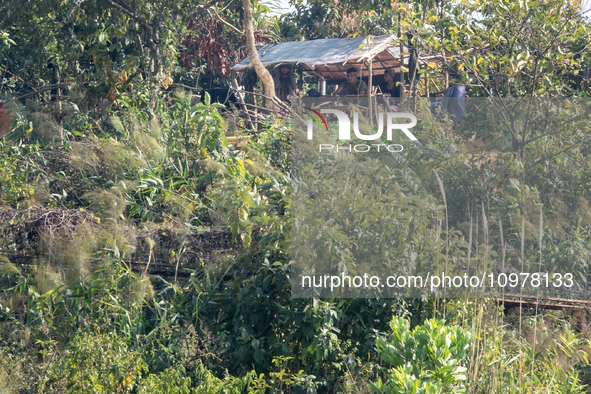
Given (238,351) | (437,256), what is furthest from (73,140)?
(437,256)

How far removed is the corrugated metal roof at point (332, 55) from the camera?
9.03 meters

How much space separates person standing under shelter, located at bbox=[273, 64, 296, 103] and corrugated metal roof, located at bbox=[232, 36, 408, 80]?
49 cm

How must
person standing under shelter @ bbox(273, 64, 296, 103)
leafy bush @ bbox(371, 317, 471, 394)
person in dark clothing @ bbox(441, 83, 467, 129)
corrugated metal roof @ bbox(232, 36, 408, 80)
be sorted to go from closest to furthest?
leafy bush @ bbox(371, 317, 471, 394) → person in dark clothing @ bbox(441, 83, 467, 129) → corrugated metal roof @ bbox(232, 36, 408, 80) → person standing under shelter @ bbox(273, 64, 296, 103)

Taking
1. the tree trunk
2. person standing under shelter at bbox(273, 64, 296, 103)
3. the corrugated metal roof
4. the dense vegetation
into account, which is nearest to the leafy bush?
the dense vegetation

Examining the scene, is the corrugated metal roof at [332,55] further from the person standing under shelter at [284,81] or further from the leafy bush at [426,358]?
the leafy bush at [426,358]

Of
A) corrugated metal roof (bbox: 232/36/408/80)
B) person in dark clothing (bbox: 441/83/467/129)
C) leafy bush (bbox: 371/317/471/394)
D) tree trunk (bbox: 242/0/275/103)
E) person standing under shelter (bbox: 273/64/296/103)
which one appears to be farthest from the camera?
person standing under shelter (bbox: 273/64/296/103)

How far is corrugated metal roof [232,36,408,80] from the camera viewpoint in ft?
29.6

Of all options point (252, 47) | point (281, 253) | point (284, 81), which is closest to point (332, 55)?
point (252, 47)

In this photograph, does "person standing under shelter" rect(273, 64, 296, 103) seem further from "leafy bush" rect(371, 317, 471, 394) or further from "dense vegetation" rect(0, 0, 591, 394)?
"leafy bush" rect(371, 317, 471, 394)

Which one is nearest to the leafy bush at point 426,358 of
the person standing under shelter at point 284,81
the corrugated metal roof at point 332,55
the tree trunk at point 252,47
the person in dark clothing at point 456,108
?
the person in dark clothing at point 456,108

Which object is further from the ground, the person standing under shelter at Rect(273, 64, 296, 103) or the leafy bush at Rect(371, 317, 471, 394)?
the leafy bush at Rect(371, 317, 471, 394)

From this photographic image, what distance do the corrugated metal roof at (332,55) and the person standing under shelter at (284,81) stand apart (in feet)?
1.59

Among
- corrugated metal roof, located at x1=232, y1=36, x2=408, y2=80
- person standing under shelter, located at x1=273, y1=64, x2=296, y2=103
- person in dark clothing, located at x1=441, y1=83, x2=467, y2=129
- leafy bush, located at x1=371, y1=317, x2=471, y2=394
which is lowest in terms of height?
person standing under shelter, located at x1=273, y1=64, x2=296, y2=103

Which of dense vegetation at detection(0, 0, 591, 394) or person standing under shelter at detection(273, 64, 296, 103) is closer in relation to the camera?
dense vegetation at detection(0, 0, 591, 394)
